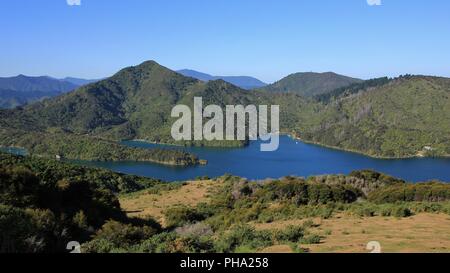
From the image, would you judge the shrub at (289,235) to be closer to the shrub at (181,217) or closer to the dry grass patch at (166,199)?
the shrub at (181,217)

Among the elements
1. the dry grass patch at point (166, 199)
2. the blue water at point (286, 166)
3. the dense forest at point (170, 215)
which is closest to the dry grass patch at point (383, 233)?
the dense forest at point (170, 215)

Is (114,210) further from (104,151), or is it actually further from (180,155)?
(104,151)

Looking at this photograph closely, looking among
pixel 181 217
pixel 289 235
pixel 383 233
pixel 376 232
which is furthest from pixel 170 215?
pixel 383 233

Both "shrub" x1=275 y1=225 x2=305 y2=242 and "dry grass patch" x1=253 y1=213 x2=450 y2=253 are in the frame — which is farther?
"shrub" x1=275 y1=225 x2=305 y2=242

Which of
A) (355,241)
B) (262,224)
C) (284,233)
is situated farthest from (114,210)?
(355,241)

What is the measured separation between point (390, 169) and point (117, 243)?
148 metres

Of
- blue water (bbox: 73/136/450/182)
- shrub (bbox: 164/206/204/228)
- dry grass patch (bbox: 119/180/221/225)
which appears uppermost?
shrub (bbox: 164/206/204/228)

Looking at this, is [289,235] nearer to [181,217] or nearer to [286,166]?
[181,217]

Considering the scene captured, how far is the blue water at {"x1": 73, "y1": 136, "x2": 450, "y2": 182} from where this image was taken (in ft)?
464

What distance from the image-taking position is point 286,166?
15662 centimetres

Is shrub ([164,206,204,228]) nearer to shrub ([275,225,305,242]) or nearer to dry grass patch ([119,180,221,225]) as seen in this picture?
dry grass patch ([119,180,221,225])

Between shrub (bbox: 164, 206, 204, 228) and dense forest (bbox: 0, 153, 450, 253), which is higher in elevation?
dense forest (bbox: 0, 153, 450, 253)

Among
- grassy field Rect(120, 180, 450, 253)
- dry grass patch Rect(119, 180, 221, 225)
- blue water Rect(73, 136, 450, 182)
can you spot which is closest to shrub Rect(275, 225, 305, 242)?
grassy field Rect(120, 180, 450, 253)

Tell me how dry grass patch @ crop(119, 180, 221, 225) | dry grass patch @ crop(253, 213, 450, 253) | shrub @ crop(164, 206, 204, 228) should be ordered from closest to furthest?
1. dry grass patch @ crop(253, 213, 450, 253)
2. shrub @ crop(164, 206, 204, 228)
3. dry grass patch @ crop(119, 180, 221, 225)
